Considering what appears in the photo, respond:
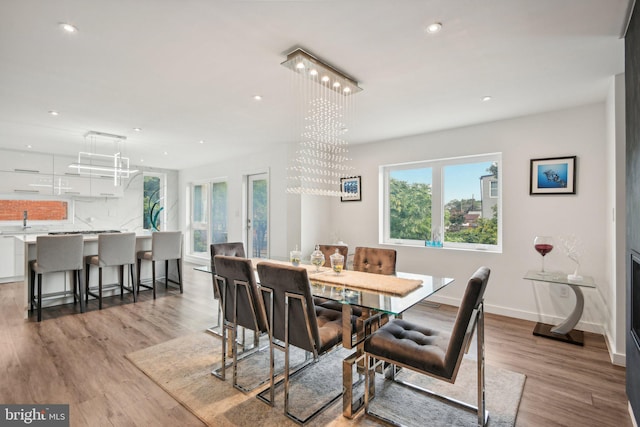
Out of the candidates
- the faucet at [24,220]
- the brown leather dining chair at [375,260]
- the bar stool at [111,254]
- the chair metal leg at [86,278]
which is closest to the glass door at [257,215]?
the bar stool at [111,254]

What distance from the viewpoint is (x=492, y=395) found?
7.13 feet

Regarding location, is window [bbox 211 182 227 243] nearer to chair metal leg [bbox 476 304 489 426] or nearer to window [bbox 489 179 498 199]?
window [bbox 489 179 498 199]

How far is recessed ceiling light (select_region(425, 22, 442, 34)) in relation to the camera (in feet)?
6.22

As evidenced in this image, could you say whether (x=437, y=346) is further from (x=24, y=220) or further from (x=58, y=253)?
(x=24, y=220)

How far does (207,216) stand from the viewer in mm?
7461

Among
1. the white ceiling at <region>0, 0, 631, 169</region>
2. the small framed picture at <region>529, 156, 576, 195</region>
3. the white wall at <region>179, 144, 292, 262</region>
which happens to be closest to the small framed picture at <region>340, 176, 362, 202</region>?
the white wall at <region>179, 144, 292, 262</region>

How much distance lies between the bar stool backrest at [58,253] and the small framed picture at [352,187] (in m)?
3.77

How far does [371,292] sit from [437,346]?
0.52 meters

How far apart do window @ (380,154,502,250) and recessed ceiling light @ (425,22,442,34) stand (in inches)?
98.9

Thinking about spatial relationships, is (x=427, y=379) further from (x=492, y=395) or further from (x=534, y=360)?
(x=534, y=360)

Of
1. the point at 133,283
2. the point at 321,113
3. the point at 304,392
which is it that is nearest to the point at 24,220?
the point at 133,283

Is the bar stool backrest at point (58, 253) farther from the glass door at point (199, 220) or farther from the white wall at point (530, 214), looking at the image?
the white wall at point (530, 214)

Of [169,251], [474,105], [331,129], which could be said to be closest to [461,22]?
[474,105]

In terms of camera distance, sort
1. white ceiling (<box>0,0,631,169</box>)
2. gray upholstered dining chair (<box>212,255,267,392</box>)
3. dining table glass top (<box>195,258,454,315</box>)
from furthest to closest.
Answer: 1. gray upholstered dining chair (<box>212,255,267,392</box>)
2. dining table glass top (<box>195,258,454,315</box>)
3. white ceiling (<box>0,0,631,169</box>)
